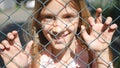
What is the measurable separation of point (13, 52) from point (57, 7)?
0.38 meters

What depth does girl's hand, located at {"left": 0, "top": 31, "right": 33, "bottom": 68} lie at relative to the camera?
8.84 ft

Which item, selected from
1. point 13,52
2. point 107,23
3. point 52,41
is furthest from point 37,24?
point 107,23

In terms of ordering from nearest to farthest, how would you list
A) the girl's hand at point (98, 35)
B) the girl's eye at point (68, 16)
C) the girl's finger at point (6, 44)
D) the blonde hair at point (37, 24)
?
the girl's finger at point (6, 44)
the girl's hand at point (98, 35)
the girl's eye at point (68, 16)
the blonde hair at point (37, 24)

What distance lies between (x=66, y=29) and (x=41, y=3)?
0.73 ft

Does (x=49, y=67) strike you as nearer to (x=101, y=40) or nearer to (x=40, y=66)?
(x=40, y=66)

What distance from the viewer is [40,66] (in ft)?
10.1

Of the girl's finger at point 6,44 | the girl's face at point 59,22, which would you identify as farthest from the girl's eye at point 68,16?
the girl's finger at point 6,44

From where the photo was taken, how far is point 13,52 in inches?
109

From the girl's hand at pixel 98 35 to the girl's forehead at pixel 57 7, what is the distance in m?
0.16

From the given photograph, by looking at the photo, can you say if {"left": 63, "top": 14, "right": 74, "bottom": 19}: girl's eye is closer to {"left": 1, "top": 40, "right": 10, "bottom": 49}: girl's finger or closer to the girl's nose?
the girl's nose

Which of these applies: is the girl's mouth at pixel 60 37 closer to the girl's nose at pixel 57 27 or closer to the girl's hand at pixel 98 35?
the girl's nose at pixel 57 27

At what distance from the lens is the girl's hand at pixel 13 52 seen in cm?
270

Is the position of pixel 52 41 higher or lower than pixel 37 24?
lower

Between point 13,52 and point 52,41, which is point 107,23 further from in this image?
point 13,52
